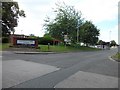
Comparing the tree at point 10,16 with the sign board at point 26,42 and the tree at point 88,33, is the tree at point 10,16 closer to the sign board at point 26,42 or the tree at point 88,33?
the sign board at point 26,42

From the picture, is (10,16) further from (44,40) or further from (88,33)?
(88,33)

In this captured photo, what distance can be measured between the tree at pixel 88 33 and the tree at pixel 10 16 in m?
18.0

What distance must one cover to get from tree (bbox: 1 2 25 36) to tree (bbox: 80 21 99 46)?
709 inches

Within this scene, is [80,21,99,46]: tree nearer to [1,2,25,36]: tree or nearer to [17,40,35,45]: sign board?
[1,2,25,36]: tree

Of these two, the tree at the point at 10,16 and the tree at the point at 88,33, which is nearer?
the tree at the point at 10,16

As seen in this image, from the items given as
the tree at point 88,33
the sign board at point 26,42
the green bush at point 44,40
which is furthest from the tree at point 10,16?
the tree at point 88,33

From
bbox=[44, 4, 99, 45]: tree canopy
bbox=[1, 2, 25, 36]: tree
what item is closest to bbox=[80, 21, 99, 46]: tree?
bbox=[44, 4, 99, 45]: tree canopy

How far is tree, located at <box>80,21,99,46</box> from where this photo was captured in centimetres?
6874

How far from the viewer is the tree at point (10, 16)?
168 feet

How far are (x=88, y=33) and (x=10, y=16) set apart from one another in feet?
81.4

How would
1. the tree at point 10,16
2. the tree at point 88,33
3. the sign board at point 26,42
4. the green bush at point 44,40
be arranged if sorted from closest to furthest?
the sign board at point 26,42
the tree at point 10,16
the green bush at point 44,40
the tree at point 88,33

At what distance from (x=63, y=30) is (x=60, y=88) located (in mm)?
50904

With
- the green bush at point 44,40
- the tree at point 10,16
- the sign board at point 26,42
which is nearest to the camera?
the sign board at point 26,42

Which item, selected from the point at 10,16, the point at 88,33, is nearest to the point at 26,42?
the point at 10,16
